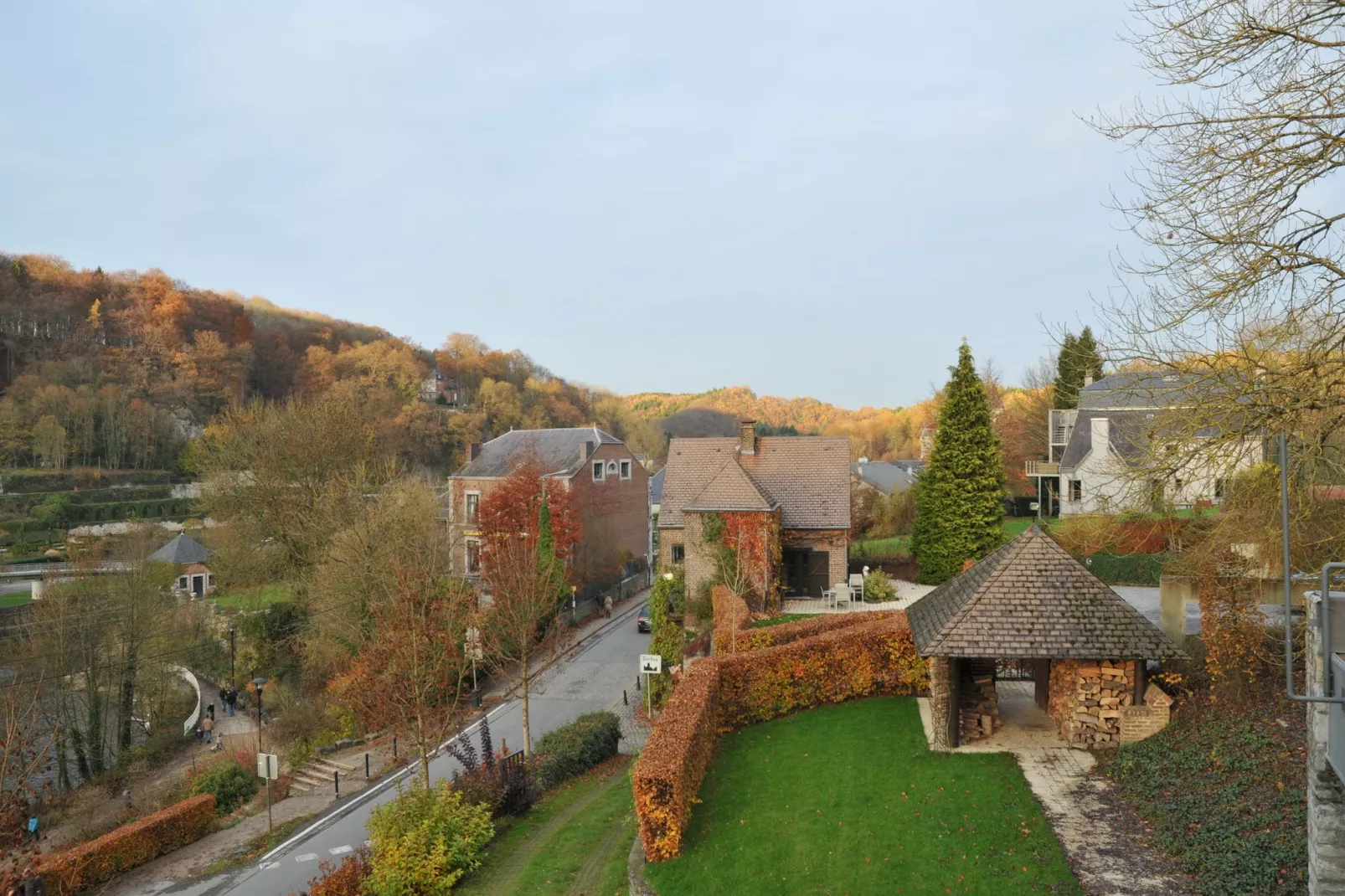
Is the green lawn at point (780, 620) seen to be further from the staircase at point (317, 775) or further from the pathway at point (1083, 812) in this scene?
the staircase at point (317, 775)

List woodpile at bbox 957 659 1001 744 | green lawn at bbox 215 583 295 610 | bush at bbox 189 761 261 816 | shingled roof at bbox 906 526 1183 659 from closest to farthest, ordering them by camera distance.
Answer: shingled roof at bbox 906 526 1183 659 < woodpile at bbox 957 659 1001 744 < bush at bbox 189 761 261 816 < green lawn at bbox 215 583 295 610

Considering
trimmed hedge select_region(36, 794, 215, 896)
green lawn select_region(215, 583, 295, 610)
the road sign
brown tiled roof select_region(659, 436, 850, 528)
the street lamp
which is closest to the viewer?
trimmed hedge select_region(36, 794, 215, 896)

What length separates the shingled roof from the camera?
41.4ft

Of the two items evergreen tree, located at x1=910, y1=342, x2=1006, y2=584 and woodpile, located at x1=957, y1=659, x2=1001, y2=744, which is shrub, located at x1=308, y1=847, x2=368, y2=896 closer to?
woodpile, located at x1=957, y1=659, x2=1001, y2=744

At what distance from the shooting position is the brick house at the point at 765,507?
26672 mm

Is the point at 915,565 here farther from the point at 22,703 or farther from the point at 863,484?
the point at 22,703

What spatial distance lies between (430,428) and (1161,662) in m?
66.6

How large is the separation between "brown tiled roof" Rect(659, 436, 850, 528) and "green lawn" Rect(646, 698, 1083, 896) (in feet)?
44.9

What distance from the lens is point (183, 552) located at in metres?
41.1

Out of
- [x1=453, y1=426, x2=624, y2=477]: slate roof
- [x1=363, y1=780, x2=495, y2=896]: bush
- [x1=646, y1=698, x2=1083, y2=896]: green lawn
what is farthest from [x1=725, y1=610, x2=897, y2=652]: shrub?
[x1=453, y1=426, x2=624, y2=477]: slate roof

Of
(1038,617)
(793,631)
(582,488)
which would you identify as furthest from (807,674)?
(582,488)

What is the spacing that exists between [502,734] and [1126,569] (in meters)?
21.7

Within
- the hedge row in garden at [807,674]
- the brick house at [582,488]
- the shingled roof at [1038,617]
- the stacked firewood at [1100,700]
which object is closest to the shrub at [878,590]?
the hedge row in garden at [807,674]

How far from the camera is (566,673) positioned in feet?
92.3
